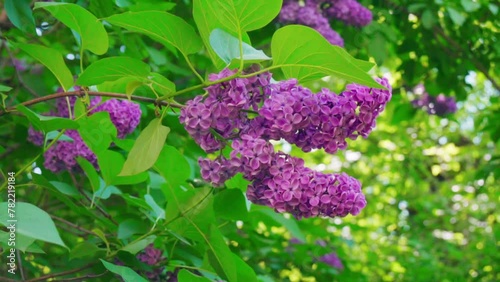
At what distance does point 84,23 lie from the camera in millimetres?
1104

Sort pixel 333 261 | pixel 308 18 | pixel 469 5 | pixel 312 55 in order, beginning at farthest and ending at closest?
1. pixel 333 261
2. pixel 469 5
3. pixel 308 18
4. pixel 312 55

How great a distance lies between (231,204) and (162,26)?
0.42 metres

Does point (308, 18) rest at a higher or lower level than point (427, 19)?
higher

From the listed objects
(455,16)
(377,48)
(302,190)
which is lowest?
(377,48)

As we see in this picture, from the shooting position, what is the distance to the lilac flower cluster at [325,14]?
218 cm

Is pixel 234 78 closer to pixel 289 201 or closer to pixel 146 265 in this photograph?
pixel 289 201

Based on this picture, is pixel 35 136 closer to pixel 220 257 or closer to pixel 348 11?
pixel 220 257

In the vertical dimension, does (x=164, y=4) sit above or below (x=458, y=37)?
above

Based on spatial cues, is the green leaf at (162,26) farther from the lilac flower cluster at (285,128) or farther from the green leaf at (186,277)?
the green leaf at (186,277)

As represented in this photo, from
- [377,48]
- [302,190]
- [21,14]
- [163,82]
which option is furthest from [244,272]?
[377,48]

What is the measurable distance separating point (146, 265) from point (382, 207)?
5764 mm

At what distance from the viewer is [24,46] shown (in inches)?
44.4

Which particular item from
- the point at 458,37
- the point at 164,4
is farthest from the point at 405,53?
the point at 164,4

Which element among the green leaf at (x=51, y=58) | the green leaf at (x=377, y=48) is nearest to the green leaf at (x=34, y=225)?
the green leaf at (x=51, y=58)
